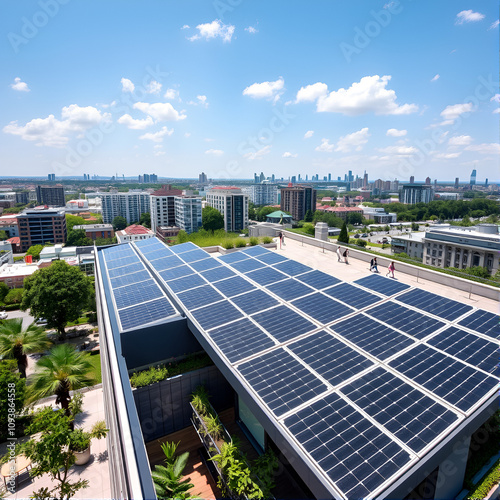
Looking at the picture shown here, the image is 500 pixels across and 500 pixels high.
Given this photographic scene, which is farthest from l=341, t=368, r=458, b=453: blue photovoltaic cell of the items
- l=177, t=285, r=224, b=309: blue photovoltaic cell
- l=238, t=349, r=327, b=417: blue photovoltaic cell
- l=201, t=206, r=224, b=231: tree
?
l=201, t=206, r=224, b=231: tree

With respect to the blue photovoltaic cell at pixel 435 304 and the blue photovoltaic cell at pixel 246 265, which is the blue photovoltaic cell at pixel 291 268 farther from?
the blue photovoltaic cell at pixel 435 304

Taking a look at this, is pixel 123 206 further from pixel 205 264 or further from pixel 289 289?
pixel 289 289

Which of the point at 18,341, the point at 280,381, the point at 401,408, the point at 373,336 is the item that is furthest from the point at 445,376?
the point at 18,341

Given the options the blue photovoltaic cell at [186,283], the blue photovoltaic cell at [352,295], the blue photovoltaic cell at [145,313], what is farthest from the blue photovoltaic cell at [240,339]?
the blue photovoltaic cell at [186,283]

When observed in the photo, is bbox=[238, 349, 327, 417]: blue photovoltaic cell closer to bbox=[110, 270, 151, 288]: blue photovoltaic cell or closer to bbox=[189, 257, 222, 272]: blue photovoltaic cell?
bbox=[189, 257, 222, 272]: blue photovoltaic cell

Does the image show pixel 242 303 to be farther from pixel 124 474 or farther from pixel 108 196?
pixel 108 196

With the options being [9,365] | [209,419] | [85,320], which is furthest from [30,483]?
[85,320]
